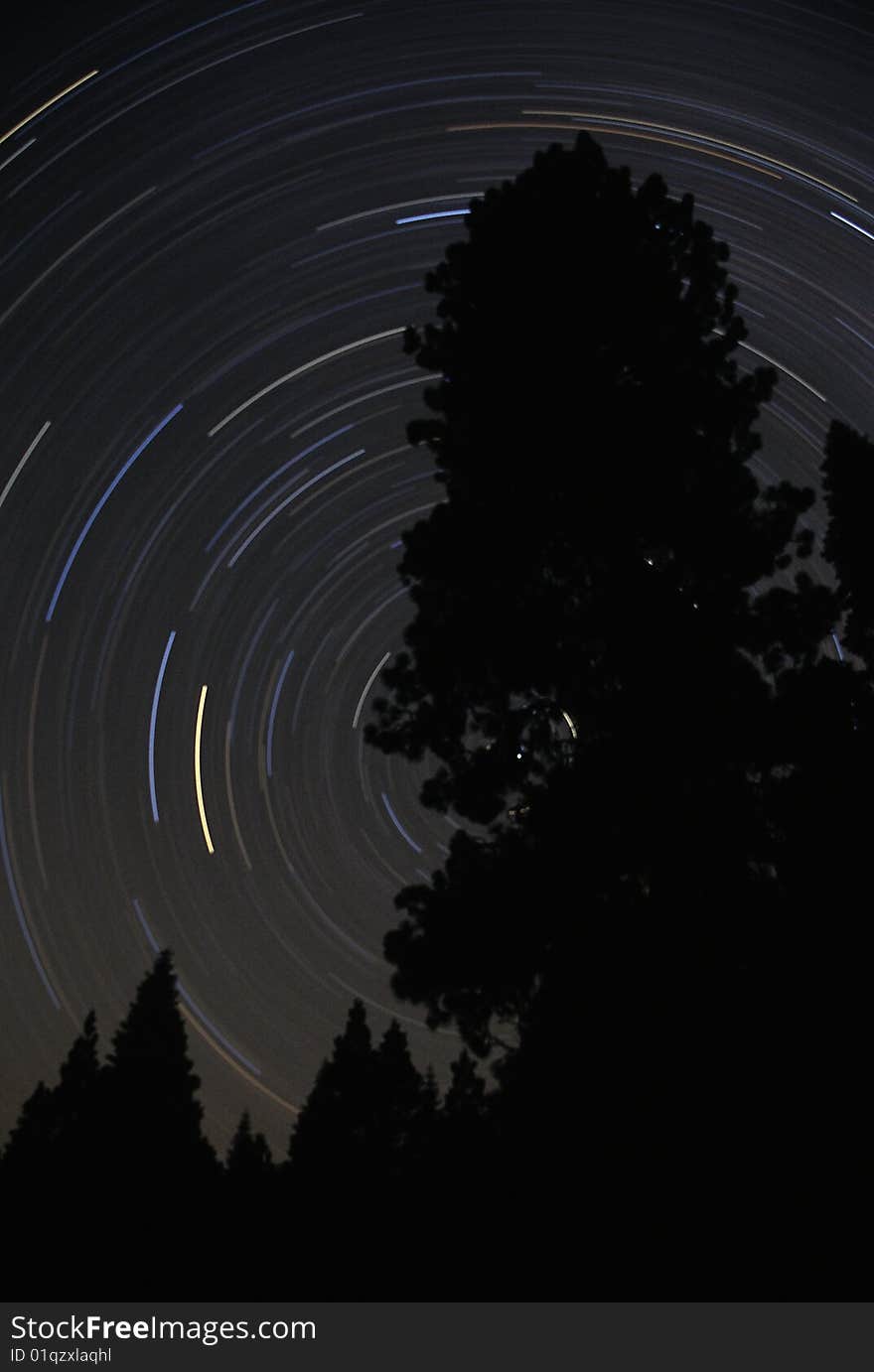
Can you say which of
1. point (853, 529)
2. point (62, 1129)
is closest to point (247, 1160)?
point (62, 1129)

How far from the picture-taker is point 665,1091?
7.56 meters

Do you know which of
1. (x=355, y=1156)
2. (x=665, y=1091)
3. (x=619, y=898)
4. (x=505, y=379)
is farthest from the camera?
(x=355, y=1156)

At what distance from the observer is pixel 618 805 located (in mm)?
9930

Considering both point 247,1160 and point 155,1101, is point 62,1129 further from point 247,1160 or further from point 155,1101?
point 247,1160

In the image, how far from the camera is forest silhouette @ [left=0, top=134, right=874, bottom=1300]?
23.5 ft

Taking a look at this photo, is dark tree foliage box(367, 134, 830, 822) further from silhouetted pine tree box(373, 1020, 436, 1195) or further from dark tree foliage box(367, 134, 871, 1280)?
silhouetted pine tree box(373, 1020, 436, 1195)

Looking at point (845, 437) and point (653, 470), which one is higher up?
point (845, 437)

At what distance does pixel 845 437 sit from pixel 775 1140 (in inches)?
697

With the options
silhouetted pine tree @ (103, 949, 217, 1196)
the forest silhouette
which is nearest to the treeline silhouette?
silhouetted pine tree @ (103, 949, 217, 1196)

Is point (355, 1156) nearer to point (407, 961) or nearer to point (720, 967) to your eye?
point (407, 961)

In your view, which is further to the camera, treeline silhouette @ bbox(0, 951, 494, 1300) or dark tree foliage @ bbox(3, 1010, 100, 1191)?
dark tree foliage @ bbox(3, 1010, 100, 1191)

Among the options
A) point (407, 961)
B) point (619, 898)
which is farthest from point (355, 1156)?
point (619, 898)

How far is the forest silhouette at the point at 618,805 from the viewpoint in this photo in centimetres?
716
